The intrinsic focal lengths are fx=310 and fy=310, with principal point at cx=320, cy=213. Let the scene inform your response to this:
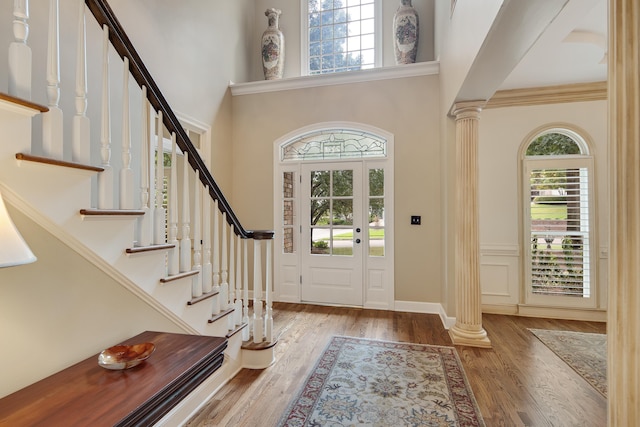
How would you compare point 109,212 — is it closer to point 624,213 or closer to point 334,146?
point 624,213

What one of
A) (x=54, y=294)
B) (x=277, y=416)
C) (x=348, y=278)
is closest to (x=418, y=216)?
(x=348, y=278)

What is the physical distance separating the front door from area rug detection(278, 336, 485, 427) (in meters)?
1.34

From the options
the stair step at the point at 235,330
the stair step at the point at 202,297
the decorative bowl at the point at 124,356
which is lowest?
the stair step at the point at 235,330

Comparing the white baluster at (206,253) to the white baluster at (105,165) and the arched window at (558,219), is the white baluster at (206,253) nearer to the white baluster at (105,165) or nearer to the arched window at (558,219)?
the white baluster at (105,165)

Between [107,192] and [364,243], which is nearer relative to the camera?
[107,192]

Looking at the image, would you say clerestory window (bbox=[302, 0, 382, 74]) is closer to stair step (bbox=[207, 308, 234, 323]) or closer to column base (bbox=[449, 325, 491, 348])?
column base (bbox=[449, 325, 491, 348])

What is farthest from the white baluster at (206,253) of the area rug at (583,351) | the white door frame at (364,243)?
the area rug at (583,351)

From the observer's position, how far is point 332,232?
4.33 meters

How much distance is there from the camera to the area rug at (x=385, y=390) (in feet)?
6.42

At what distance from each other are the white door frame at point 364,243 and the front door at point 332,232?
95mm

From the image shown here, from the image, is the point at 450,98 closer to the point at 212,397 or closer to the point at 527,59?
the point at 527,59

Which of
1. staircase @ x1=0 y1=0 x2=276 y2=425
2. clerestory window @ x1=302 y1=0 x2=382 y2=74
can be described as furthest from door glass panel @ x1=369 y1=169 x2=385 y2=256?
staircase @ x1=0 y1=0 x2=276 y2=425

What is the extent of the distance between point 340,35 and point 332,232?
9.87ft

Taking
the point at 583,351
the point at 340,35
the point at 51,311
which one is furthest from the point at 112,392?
the point at 340,35
